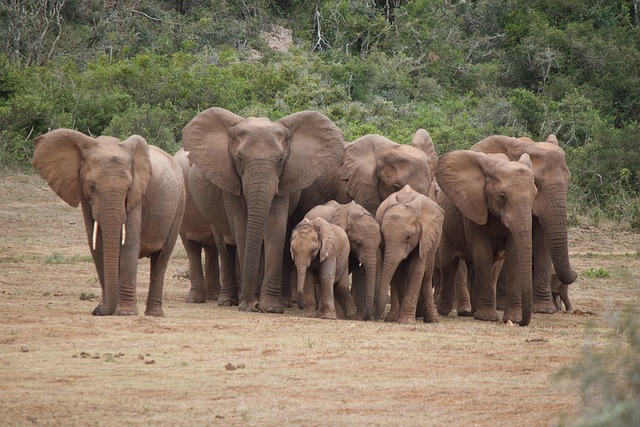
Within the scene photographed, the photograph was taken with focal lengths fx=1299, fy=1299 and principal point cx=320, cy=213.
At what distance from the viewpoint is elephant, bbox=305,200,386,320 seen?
475 inches

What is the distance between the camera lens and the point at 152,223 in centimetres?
1173

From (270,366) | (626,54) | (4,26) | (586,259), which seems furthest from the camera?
(626,54)

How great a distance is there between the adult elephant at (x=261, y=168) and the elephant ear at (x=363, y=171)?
0.27 m

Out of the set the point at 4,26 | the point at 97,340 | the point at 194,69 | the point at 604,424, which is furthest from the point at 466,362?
the point at 4,26

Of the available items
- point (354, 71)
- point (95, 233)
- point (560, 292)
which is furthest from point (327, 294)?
point (354, 71)

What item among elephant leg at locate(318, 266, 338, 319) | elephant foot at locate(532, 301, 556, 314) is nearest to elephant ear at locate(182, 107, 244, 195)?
elephant leg at locate(318, 266, 338, 319)

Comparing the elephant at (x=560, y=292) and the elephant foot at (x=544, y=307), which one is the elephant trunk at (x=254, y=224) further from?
the elephant at (x=560, y=292)

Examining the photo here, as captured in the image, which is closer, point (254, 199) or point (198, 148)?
point (254, 199)

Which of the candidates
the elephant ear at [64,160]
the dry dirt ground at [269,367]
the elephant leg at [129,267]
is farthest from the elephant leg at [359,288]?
the elephant ear at [64,160]

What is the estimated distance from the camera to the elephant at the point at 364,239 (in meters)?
12.1

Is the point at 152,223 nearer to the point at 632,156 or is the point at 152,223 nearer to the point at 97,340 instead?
the point at 97,340

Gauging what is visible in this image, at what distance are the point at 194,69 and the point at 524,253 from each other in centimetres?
1514

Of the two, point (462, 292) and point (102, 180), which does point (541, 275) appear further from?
point (102, 180)

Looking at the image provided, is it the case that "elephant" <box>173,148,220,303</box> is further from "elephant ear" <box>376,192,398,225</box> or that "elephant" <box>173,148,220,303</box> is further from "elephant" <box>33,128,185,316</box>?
"elephant" <box>33,128,185,316</box>
